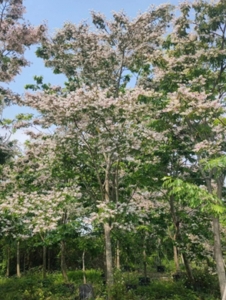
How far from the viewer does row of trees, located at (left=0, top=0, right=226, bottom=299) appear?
9625 mm

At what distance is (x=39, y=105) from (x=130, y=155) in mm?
3658

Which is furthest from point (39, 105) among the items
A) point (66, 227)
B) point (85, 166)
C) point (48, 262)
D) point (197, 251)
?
point (48, 262)

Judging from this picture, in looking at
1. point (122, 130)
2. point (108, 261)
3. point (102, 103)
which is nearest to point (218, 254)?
point (108, 261)

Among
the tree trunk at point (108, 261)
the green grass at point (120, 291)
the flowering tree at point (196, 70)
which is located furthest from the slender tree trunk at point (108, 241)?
the flowering tree at point (196, 70)

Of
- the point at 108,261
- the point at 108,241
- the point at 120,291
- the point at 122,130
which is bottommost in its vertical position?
the point at 120,291

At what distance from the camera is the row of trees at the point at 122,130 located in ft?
31.6

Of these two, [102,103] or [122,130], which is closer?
[102,103]

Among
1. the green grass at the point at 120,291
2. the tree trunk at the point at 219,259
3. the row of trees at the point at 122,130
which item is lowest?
the green grass at the point at 120,291

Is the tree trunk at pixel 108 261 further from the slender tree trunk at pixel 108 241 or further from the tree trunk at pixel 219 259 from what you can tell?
the tree trunk at pixel 219 259

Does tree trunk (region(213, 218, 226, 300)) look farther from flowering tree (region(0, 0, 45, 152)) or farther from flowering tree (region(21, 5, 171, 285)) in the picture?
flowering tree (region(0, 0, 45, 152))

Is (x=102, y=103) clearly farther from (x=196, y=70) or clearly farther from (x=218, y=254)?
(x=218, y=254)

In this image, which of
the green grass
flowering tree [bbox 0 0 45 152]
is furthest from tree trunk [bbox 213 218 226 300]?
flowering tree [bbox 0 0 45 152]

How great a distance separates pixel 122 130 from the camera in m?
10.5

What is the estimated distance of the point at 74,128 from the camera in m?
10.5
